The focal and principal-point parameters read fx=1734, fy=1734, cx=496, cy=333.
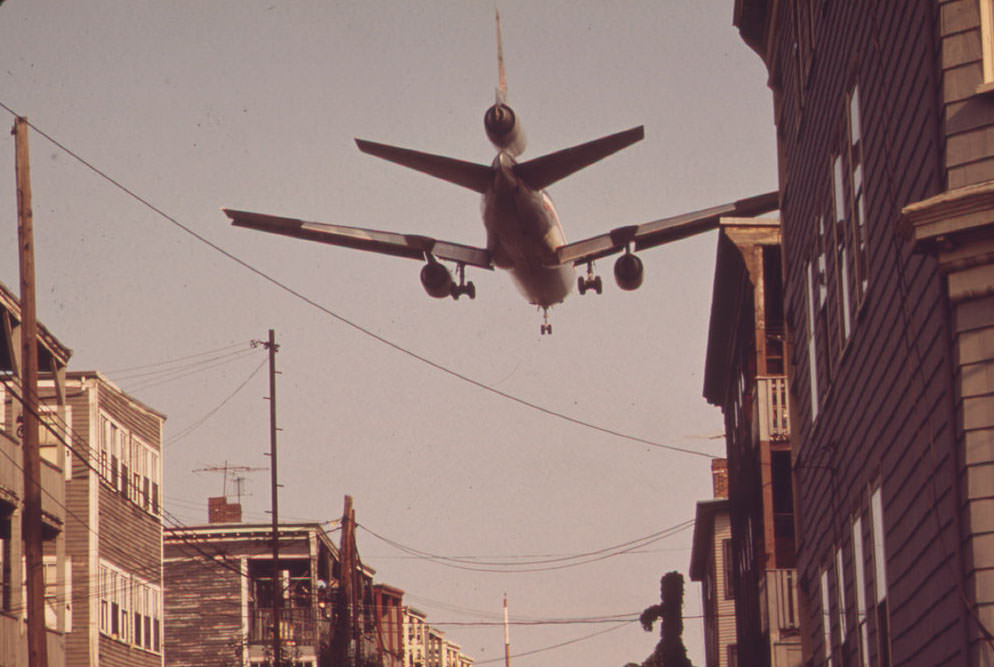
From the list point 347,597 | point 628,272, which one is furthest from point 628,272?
point 347,597

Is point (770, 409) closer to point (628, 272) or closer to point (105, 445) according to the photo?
point (628, 272)

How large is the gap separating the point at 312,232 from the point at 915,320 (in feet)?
77.0

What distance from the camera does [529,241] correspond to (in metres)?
33.7

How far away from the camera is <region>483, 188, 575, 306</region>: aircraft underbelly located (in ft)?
104

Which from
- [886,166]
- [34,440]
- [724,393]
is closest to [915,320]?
[886,166]

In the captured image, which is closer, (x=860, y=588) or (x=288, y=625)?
(x=860, y=588)

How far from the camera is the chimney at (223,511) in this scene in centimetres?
6781

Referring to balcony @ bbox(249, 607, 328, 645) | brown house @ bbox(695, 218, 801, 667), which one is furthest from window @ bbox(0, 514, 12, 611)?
balcony @ bbox(249, 607, 328, 645)

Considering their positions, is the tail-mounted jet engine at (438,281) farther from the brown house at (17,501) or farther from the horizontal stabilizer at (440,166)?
the brown house at (17,501)

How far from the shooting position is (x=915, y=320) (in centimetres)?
1248

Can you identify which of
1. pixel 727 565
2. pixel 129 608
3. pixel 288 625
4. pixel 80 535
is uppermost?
pixel 80 535

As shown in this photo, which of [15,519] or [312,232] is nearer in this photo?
[15,519]

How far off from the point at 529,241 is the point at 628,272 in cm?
249

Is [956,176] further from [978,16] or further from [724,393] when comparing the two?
[724,393]
